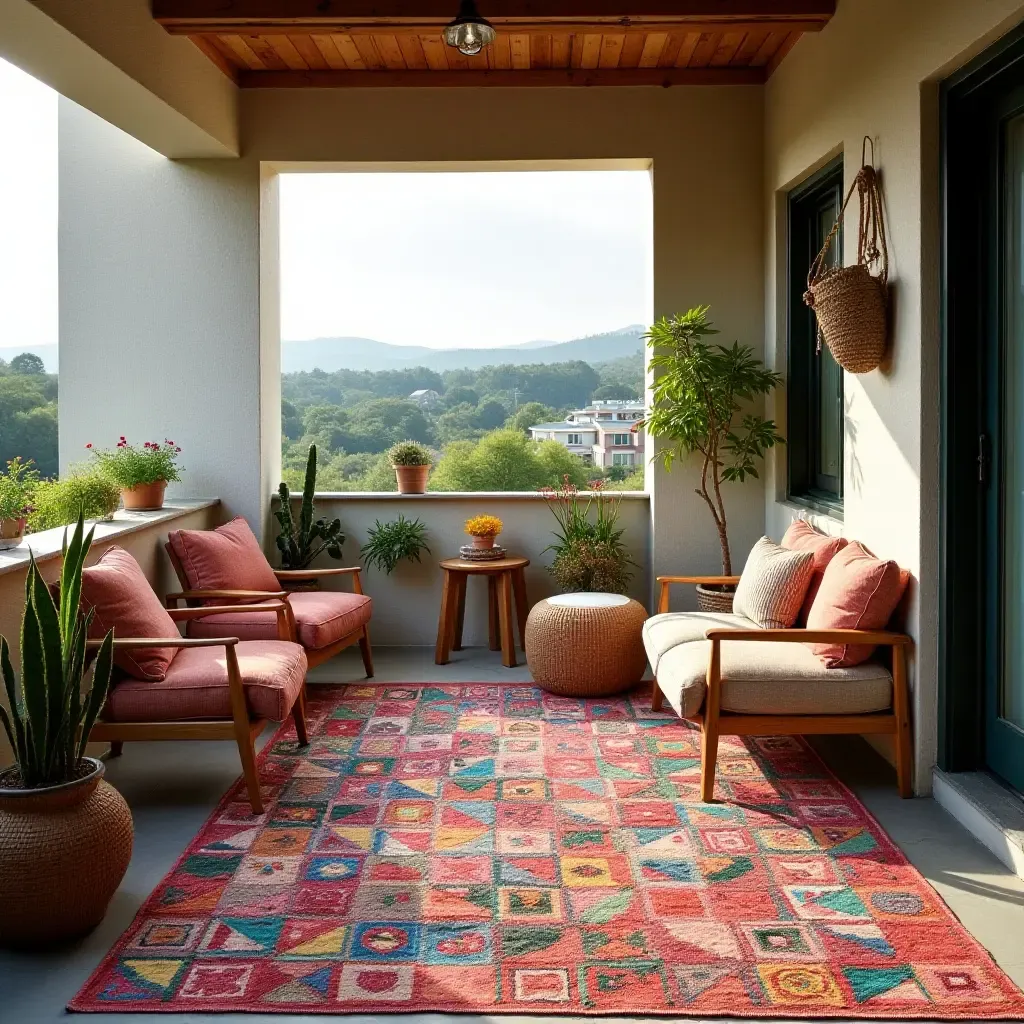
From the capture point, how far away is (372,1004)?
2416 millimetres

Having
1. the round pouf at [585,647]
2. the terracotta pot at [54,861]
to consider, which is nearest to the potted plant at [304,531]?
the round pouf at [585,647]

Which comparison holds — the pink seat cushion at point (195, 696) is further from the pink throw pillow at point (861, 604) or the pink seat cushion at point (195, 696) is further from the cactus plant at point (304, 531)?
the cactus plant at point (304, 531)

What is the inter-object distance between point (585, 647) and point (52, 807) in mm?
2838

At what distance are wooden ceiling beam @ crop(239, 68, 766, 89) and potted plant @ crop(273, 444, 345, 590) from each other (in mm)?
1987

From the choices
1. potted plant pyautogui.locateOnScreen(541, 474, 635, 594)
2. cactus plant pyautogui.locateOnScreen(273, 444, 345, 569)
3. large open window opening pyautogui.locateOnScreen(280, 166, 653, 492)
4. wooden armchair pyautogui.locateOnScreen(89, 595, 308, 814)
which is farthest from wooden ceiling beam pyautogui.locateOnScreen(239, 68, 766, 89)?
wooden armchair pyautogui.locateOnScreen(89, 595, 308, 814)

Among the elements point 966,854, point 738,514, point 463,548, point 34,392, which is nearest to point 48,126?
point 34,392

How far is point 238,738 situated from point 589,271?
4384 mm

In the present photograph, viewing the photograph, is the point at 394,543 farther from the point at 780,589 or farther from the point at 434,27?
the point at 434,27

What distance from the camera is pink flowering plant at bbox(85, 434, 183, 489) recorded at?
528 cm

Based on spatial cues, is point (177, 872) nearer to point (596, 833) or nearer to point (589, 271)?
point (596, 833)

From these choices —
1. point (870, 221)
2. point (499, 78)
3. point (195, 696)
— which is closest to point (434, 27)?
point (499, 78)

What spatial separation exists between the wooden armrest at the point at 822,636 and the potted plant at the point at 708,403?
1.56 m

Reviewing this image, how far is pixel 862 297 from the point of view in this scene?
391 centimetres

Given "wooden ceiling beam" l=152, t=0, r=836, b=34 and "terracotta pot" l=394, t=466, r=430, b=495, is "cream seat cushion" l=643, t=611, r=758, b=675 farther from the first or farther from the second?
"wooden ceiling beam" l=152, t=0, r=836, b=34
